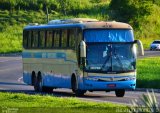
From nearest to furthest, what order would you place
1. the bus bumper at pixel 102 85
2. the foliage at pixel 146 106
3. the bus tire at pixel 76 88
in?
the foliage at pixel 146 106, the bus bumper at pixel 102 85, the bus tire at pixel 76 88

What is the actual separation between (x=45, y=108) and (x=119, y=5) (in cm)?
8235

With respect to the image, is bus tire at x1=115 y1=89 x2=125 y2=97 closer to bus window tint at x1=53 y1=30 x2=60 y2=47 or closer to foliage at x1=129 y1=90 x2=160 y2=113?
bus window tint at x1=53 y1=30 x2=60 y2=47

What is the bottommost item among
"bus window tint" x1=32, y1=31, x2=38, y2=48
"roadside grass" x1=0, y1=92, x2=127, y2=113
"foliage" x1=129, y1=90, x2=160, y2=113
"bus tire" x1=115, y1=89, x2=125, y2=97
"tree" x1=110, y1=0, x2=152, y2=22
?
"tree" x1=110, y1=0, x2=152, y2=22

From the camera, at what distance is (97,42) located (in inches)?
1176

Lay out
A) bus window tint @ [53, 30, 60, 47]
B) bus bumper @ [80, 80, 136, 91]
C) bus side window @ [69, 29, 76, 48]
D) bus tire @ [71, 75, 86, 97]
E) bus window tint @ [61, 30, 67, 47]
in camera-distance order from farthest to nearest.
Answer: bus window tint @ [53, 30, 60, 47]
bus window tint @ [61, 30, 67, 47]
bus side window @ [69, 29, 76, 48]
bus tire @ [71, 75, 86, 97]
bus bumper @ [80, 80, 136, 91]

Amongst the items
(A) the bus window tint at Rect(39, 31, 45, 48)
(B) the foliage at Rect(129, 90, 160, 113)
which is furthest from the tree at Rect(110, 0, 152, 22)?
(B) the foliage at Rect(129, 90, 160, 113)

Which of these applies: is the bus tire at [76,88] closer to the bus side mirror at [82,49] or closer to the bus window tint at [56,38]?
the bus side mirror at [82,49]

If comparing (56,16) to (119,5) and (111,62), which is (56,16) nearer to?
(119,5)

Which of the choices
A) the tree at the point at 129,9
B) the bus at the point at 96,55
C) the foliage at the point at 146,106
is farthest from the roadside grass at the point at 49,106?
the tree at the point at 129,9

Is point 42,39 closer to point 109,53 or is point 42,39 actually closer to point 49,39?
point 49,39

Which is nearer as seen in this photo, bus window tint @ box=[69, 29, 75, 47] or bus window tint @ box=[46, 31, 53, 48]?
bus window tint @ box=[69, 29, 75, 47]

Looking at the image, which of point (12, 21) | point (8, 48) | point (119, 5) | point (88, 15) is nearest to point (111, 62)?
point (8, 48)

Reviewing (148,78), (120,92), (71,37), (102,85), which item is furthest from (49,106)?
(148,78)

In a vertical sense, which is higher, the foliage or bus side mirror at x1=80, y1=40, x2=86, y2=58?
the foliage
